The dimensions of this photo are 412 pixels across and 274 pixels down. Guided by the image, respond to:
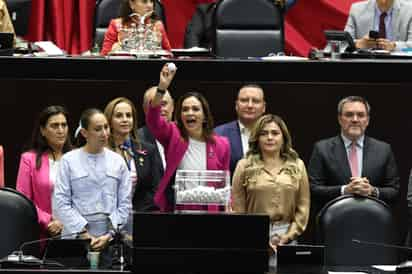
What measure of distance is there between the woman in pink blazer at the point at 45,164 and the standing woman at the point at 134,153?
316 mm

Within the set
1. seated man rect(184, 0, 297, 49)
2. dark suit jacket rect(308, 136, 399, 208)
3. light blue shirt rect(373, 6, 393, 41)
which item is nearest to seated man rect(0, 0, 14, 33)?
seated man rect(184, 0, 297, 49)

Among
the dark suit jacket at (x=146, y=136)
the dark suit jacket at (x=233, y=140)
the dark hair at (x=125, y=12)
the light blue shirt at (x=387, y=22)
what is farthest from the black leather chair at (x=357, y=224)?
the light blue shirt at (x=387, y=22)

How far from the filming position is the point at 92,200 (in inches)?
308

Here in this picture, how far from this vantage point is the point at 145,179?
27.2ft

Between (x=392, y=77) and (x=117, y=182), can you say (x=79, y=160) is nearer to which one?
(x=117, y=182)

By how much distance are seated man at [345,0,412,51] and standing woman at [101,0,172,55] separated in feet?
5.33

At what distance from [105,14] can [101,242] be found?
370cm

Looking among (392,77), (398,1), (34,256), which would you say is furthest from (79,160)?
(398,1)

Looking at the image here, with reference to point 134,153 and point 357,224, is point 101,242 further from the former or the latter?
point 357,224

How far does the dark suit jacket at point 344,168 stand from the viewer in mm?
8438

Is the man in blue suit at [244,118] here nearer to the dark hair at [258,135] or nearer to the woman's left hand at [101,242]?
the dark hair at [258,135]

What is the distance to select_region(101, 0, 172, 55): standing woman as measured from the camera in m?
9.70

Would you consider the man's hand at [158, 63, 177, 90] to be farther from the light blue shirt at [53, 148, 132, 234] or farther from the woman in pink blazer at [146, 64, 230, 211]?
the light blue shirt at [53, 148, 132, 234]

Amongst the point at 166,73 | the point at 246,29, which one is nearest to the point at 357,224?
the point at 166,73
